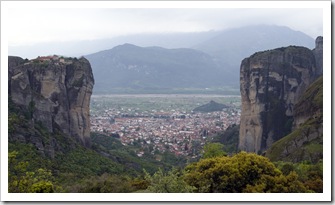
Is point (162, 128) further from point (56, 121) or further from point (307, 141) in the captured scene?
point (307, 141)

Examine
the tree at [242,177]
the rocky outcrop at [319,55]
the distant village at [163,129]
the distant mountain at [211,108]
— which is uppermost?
the rocky outcrop at [319,55]

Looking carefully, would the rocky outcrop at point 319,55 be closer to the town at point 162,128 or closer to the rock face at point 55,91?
the town at point 162,128

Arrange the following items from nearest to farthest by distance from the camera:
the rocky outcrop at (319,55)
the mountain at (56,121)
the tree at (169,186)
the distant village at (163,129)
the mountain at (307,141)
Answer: the tree at (169,186), the mountain at (307,141), the mountain at (56,121), the rocky outcrop at (319,55), the distant village at (163,129)

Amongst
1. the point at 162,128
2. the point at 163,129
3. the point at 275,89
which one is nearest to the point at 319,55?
the point at 275,89

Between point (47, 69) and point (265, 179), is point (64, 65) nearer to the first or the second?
point (47, 69)

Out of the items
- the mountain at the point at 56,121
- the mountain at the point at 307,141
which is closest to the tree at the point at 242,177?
the mountain at the point at 307,141

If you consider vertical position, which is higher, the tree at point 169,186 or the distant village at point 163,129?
the tree at point 169,186

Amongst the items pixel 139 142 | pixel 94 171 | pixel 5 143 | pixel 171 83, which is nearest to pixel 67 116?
pixel 94 171

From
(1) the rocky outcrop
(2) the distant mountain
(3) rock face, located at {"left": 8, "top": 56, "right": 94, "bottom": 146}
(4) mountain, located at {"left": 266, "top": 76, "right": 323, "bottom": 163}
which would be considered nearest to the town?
(2) the distant mountain
